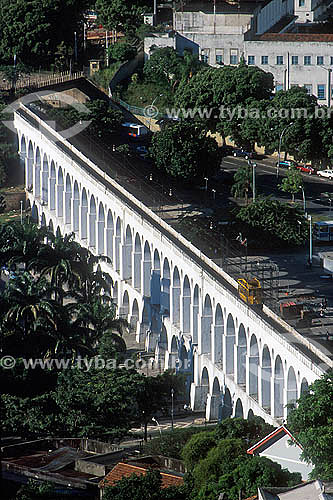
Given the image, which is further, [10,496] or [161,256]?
[161,256]

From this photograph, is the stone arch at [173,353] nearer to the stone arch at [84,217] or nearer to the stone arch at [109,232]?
the stone arch at [109,232]

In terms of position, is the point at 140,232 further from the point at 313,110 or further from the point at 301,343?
the point at 301,343

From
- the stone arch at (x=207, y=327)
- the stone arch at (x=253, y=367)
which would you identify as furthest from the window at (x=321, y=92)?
the stone arch at (x=253, y=367)

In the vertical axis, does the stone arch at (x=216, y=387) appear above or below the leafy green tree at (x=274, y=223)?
below

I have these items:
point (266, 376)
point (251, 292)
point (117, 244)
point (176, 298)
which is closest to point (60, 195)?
point (117, 244)

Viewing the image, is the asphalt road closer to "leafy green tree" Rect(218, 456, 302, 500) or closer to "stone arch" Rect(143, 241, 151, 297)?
"stone arch" Rect(143, 241, 151, 297)

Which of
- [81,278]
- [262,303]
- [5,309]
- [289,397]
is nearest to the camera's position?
[289,397]

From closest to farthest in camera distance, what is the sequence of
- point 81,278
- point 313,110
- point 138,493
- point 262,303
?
point 138,493, point 262,303, point 81,278, point 313,110

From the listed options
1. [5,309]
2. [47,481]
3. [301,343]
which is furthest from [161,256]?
[47,481]
